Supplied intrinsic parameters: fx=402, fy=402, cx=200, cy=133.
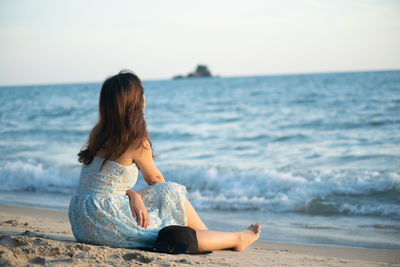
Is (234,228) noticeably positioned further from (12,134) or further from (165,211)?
(12,134)

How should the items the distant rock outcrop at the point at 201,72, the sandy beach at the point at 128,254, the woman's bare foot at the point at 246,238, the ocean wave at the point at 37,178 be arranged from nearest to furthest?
1. the sandy beach at the point at 128,254
2. the woman's bare foot at the point at 246,238
3. the ocean wave at the point at 37,178
4. the distant rock outcrop at the point at 201,72

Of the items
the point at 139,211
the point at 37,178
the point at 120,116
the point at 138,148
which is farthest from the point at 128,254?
the point at 37,178

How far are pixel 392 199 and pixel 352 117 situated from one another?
414 inches

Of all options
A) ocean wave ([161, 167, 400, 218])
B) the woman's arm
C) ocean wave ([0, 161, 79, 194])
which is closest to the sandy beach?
the woman's arm

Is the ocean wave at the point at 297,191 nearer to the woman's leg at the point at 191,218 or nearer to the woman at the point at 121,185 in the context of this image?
the woman's leg at the point at 191,218

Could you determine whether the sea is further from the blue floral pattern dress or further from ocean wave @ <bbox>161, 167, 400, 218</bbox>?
the blue floral pattern dress

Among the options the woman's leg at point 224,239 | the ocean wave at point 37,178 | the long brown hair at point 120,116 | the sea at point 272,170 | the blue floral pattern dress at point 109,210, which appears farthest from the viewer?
the ocean wave at point 37,178

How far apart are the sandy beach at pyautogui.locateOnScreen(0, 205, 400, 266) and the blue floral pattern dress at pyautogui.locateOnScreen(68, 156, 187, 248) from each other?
0.37ft

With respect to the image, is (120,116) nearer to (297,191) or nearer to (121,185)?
(121,185)

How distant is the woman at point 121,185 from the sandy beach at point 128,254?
0.15 meters

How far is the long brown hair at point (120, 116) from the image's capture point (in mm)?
3104

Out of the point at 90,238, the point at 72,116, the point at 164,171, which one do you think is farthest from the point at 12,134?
the point at 90,238

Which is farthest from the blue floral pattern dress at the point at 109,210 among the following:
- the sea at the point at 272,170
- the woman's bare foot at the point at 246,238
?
the woman's bare foot at the point at 246,238

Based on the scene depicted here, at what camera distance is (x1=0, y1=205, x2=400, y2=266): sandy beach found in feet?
9.61
